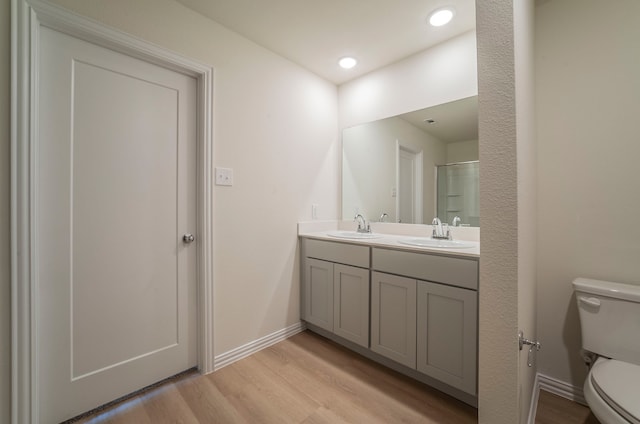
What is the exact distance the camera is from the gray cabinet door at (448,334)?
1.34 m

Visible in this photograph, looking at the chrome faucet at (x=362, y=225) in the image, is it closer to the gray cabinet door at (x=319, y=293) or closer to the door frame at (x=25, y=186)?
the gray cabinet door at (x=319, y=293)

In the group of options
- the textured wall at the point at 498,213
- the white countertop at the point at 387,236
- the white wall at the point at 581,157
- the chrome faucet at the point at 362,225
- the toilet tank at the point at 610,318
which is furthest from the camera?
the chrome faucet at the point at 362,225

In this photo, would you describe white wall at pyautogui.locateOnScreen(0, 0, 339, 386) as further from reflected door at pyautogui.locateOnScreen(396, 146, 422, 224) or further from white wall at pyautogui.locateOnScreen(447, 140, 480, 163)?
white wall at pyautogui.locateOnScreen(447, 140, 480, 163)

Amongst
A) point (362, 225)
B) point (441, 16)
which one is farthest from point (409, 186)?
point (441, 16)

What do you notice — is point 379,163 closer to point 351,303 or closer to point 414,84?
point 414,84

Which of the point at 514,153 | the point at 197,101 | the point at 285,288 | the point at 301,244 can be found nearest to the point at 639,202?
the point at 514,153

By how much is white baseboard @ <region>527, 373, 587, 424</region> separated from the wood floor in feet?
0.15

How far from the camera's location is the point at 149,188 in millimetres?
1531

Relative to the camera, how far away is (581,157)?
144 centimetres

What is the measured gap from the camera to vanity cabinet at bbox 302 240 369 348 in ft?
5.95

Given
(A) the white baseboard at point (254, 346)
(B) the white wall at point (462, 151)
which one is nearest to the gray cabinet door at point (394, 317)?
(A) the white baseboard at point (254, 346)

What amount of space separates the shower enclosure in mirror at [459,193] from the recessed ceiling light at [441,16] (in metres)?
0.92

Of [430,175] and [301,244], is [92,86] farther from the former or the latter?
[430,175]

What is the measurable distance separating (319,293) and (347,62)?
6.28 ft
